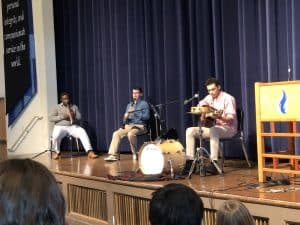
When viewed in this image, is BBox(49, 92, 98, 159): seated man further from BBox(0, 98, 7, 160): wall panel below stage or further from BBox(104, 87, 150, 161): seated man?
BBox(0, 98, 7, 160): wall panel below stage

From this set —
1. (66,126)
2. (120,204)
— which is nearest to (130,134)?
(66,126)

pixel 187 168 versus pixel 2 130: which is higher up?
pixel 2 130

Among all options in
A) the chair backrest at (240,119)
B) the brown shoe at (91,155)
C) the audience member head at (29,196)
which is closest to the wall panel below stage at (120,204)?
the chair backrest at (240,119)

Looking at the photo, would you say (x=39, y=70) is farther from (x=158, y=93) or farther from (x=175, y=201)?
(x=175, y=201)

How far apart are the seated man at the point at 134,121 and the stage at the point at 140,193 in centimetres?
30

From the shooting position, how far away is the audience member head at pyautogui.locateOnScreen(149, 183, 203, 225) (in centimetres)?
153

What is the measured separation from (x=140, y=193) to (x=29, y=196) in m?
3.20

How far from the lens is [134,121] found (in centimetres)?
648

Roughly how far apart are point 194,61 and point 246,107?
101cm

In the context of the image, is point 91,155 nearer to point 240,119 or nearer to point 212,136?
point 240,119

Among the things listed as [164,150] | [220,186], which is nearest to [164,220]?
[220,186]

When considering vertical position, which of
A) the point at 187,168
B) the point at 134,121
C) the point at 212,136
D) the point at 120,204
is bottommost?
the point at 120,204

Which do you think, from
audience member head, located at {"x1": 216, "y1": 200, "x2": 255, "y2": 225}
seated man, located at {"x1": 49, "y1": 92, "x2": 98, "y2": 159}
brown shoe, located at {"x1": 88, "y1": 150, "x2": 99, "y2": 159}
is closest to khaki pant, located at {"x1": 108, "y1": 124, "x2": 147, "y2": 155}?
brown shoe, located at {"x1": 88, "y1": 150, "x2": 99, "y2": 159}

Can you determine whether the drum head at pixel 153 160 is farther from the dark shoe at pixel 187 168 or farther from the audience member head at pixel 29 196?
→ the audience member head at pixel 29 196
